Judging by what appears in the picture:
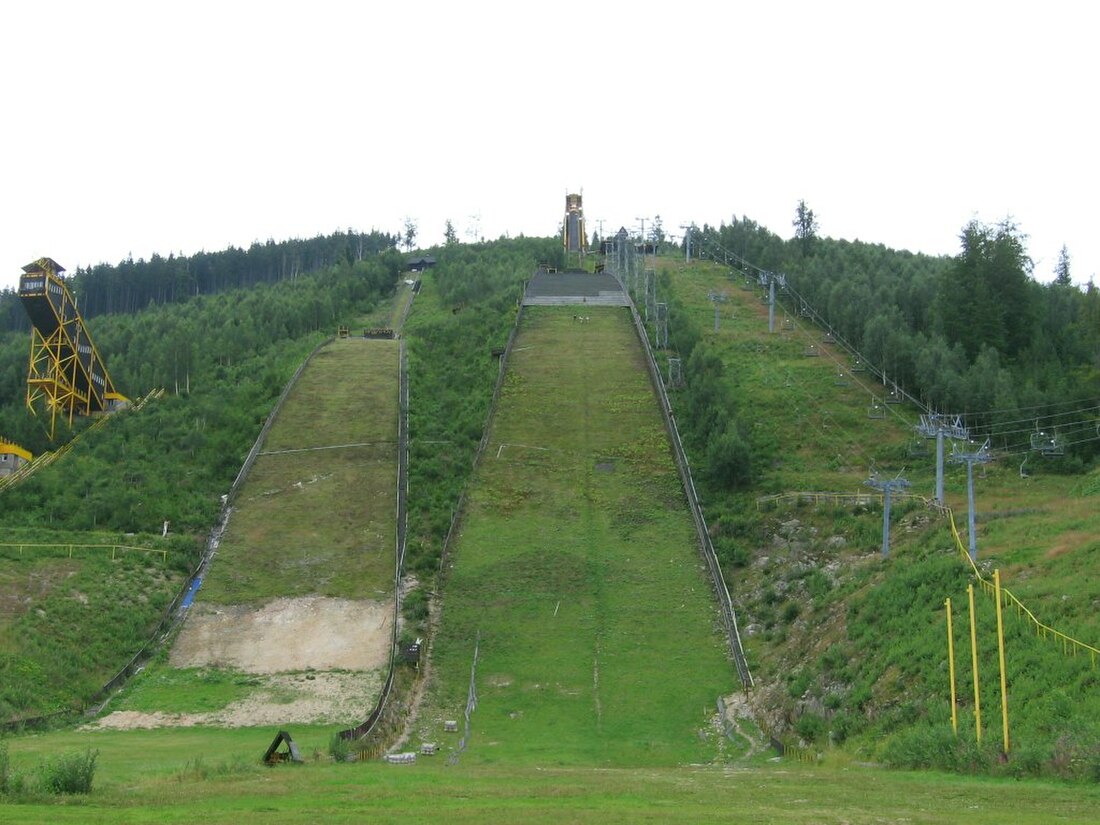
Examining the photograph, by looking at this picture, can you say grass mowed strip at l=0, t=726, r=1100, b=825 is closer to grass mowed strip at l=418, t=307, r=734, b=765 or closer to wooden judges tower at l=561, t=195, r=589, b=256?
grass mowed strip at l=418, t=307, r=734, b=765

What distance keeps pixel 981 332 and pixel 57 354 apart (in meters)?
42.9

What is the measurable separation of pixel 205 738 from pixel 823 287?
54.4 m

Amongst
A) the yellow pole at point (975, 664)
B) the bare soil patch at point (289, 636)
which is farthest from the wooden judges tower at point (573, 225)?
the yellow pole at point (975, 664)

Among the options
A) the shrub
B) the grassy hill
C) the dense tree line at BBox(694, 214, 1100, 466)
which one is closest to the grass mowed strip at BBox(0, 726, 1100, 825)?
the shrub

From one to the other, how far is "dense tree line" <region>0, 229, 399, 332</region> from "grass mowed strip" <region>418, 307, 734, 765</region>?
206 ft

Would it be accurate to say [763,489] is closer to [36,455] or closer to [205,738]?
[205,738]

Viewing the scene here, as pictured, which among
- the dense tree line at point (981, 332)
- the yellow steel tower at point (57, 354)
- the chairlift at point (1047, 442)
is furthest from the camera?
the yellow steel tower at point (57, 354)

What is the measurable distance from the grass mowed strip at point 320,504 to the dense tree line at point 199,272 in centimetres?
5545

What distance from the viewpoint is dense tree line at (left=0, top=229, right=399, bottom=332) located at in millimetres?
118562

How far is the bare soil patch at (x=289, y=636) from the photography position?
32.2 meters

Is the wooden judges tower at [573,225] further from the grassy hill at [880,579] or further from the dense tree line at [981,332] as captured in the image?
the grassy hill at [880,579]

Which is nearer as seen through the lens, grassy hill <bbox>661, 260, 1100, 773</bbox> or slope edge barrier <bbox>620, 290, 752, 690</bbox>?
grassy hill <bbox>661, 260, 1100, 773</bbox>

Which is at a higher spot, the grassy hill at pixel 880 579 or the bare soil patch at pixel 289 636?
the grassy hill at pixel 880 579

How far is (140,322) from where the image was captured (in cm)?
8331
